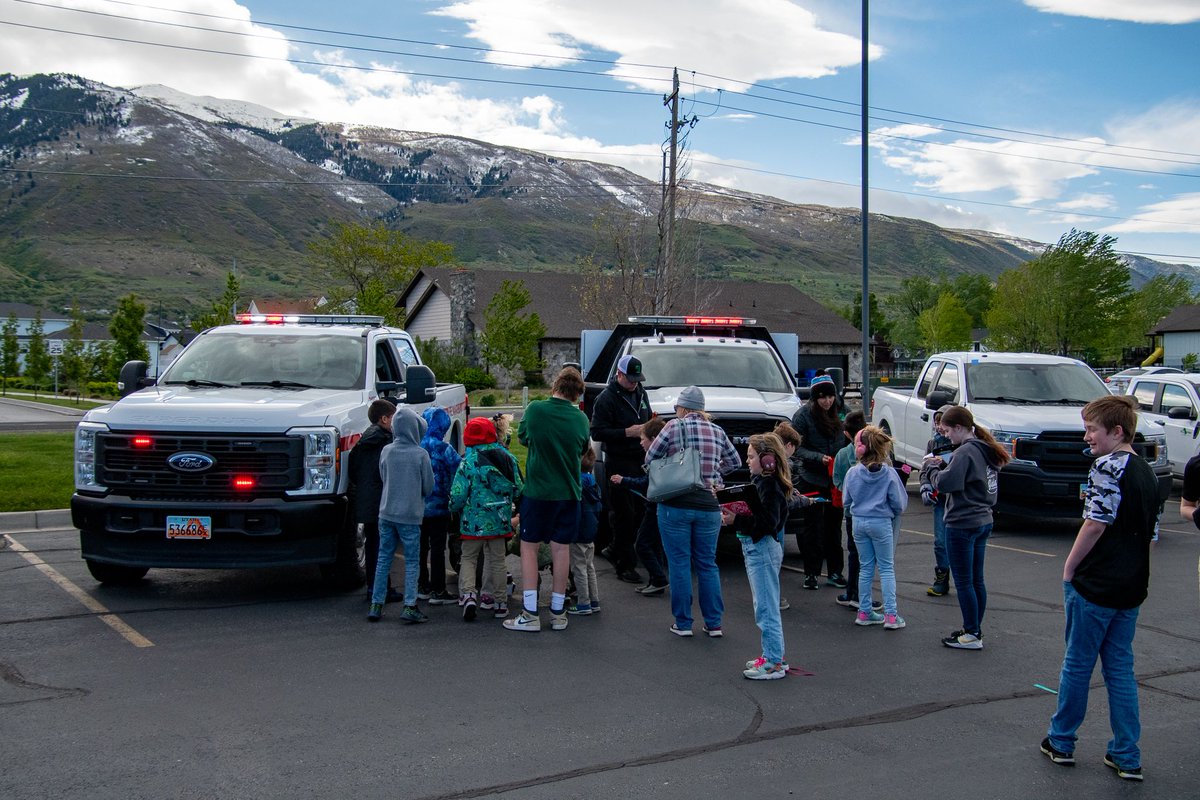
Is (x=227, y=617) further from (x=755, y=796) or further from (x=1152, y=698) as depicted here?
(x=1152, y=698)

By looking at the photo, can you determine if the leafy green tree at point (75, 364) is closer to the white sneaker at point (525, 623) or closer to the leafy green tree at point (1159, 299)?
the white sneaker at point (525, 623)

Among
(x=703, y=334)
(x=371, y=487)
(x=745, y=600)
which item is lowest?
(x=745, y=600)

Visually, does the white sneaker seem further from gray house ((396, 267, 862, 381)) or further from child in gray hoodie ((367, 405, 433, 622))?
gray house ((396, 267, 862, 381))

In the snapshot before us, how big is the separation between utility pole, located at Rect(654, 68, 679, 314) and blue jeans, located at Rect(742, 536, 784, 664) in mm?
21298

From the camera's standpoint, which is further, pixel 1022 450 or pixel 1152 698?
pixel 1022 450

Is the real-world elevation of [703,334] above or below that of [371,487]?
above

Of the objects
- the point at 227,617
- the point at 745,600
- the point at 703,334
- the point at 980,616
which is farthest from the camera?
the point at 703,334

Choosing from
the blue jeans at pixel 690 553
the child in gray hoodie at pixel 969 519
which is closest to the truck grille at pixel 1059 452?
the child in gray hoodie at pixel 969 519

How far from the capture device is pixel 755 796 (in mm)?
4551

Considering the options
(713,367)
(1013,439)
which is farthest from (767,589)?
(1013,439)

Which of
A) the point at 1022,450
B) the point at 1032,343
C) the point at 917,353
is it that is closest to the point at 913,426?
the point at 1022,450

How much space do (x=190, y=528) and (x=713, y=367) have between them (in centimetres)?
591

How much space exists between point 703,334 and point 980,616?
A: 603 cm

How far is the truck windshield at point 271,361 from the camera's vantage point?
9469 millimetres
